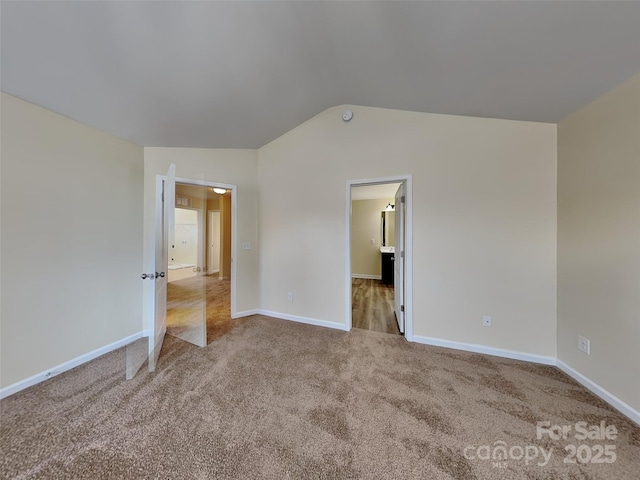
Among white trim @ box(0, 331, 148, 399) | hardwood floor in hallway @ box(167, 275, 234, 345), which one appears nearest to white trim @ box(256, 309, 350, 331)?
hardwood floor in hallway @ box(167, 275, 234, 345)

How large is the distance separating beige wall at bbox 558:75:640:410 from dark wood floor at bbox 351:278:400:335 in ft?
5.44

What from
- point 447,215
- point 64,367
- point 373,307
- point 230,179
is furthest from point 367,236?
point 64,367

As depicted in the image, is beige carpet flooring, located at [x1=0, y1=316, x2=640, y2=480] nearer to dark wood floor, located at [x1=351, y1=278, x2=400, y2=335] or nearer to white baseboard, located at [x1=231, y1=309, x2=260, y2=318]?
dark wood floor, located at [x1=351, y1=278, x2=400, y2=335]

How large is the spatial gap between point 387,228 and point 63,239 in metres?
6.17

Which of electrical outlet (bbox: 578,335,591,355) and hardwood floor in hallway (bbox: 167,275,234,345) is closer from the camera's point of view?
electrical outlet (bbox: 578,335,591,355)

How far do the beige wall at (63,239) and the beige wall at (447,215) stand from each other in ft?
6.12

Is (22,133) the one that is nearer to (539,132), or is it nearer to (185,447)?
(185,447)

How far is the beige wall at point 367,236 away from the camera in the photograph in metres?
6.62

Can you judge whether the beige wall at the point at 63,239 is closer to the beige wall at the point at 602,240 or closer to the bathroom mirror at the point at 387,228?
the beige wall at the point at 602,240

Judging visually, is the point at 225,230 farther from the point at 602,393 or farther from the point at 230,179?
the point at 602,393

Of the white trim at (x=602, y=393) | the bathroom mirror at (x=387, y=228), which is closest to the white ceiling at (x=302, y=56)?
the white trim at (x=602, y=393)

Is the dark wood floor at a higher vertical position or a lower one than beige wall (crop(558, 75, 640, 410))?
lower

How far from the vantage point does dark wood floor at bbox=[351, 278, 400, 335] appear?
10.5 feet

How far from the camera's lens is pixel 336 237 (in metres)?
3.05
